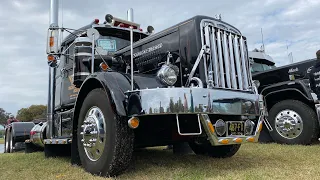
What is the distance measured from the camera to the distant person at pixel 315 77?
653 cm

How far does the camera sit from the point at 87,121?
13.0 feet

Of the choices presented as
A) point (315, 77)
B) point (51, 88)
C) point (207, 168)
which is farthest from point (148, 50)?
point (315, 77)

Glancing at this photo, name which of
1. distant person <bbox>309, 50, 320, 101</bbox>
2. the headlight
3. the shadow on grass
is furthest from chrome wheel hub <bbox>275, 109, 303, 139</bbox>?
the headlight

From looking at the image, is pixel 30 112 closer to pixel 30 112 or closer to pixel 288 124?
pixel 30 112

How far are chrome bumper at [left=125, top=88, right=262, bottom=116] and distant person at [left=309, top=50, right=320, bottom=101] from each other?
3839 mm

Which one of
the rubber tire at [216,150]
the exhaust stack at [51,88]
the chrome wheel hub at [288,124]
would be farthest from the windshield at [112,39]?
the chrome wheel hub at [288,124]

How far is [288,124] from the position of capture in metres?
6.74

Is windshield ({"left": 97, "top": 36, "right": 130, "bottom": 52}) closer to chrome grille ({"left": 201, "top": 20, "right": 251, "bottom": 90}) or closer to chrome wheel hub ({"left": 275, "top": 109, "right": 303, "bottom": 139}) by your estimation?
chrome grille ({"left": 201, "top": 20, "right": 251, "bottom": 90})

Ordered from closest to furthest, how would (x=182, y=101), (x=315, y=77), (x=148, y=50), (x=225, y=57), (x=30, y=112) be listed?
(x=182, y=101) → (x=225, y=57) → (x=148, y=50) → (x=315, y=77) → (x=30, y=112)

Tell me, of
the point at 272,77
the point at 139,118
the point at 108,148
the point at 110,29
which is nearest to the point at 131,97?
the point at 139,118

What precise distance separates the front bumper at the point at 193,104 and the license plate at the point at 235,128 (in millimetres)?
70

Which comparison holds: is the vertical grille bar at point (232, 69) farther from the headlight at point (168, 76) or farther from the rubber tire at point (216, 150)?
the rubber tire at point (216, 150)

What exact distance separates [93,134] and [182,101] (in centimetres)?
132

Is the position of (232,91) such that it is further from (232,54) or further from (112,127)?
(112,127)
